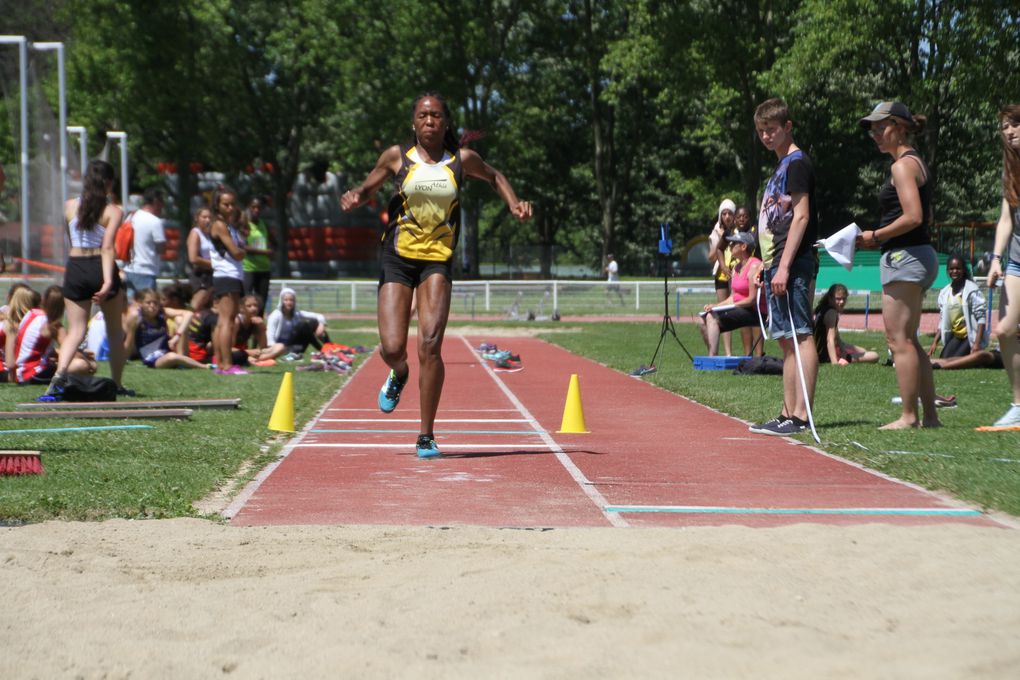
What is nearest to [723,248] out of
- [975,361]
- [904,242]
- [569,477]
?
[975,361]

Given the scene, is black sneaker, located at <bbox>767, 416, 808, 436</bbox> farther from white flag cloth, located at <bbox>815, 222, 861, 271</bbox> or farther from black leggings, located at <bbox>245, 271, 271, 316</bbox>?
black leggings, located at <bbox>245, 271, 271, 316</bbox>

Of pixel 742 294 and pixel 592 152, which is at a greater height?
pixel 592 152

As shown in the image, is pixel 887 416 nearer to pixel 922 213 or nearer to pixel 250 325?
pixel 922 213

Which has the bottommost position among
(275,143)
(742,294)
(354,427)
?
(354,427)

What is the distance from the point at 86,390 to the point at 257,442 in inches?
108

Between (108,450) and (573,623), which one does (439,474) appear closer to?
(108,450)

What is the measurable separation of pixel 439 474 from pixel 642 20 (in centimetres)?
3845

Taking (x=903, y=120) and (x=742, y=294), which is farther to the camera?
(x=742, y=294)

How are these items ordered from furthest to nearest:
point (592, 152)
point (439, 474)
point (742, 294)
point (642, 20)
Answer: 1. point (592, 152)
2. point (642, 20)
3. point (742, 294)
4. point (439, 474)

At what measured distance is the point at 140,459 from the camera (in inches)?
278

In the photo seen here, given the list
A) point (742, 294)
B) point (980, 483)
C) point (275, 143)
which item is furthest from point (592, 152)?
point (980, 483)

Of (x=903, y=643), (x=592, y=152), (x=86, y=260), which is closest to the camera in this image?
(x=903, y=643)

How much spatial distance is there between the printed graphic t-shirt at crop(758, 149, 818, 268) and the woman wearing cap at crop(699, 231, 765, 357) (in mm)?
4321

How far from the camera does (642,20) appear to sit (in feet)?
142
